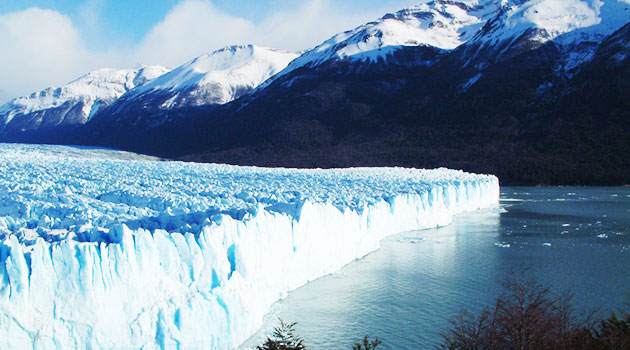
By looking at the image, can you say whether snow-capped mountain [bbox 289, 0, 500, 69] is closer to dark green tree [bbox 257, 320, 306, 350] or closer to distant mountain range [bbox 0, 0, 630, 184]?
distant mountain range [bbox 0, 0, 630, 184]

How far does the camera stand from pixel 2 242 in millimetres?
5695

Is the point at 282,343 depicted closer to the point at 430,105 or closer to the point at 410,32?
the point at 430,105

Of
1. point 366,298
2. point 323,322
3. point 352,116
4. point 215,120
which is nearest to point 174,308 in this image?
point 323,322

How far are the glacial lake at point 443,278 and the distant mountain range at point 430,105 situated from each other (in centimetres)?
2527

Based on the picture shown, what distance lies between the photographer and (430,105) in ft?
191

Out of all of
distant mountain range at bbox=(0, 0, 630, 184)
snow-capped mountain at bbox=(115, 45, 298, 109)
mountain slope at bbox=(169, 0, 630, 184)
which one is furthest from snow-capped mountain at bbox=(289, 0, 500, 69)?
snow-capped mountain at bbox=(115, 45, 298, 109)

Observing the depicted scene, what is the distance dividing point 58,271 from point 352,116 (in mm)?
56986

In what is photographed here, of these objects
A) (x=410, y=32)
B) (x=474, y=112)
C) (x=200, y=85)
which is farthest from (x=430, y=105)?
(x=200, y=85)

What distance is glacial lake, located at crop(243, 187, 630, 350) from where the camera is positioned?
8273mm

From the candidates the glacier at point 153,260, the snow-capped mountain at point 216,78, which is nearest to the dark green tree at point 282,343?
the glacier at point 153,260

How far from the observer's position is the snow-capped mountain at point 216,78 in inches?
3575

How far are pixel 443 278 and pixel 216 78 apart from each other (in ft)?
297

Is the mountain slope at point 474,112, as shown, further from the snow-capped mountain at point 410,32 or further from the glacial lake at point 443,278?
the glacial lake at point 443,278

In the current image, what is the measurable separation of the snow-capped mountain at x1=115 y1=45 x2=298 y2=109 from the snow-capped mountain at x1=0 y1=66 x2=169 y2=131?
11.0 metres
